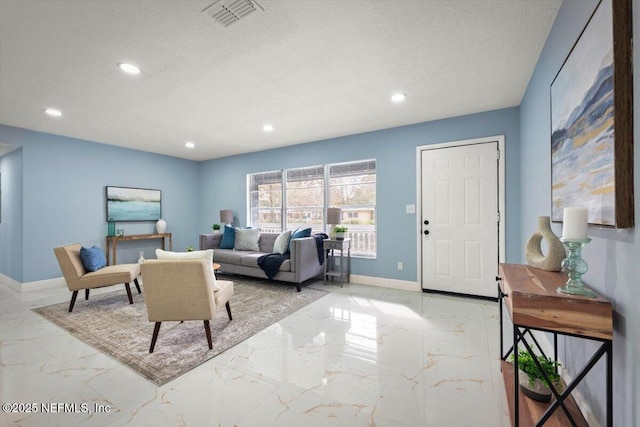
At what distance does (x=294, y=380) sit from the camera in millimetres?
1877

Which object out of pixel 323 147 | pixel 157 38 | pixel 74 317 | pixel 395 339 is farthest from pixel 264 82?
pixel 74 317

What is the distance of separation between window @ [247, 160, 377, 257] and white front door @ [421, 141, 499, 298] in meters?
0.88

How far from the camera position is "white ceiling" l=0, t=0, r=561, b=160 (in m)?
1.76

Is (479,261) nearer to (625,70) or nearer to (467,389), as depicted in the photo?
(467,389)

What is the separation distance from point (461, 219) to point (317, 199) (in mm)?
2360

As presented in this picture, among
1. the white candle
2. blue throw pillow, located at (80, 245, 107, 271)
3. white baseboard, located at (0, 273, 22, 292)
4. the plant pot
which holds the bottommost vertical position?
white baseboard, located at (0, 273, 22, 292)

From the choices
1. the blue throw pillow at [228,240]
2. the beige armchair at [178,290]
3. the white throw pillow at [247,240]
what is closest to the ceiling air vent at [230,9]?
the beige armchair at [178,290]

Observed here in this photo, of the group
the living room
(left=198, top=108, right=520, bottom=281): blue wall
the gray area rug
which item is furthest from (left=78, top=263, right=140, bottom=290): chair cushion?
(left=198, top=108, right=520, bottom=281): blue wall

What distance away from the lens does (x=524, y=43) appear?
2.09m

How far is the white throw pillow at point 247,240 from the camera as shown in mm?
5109

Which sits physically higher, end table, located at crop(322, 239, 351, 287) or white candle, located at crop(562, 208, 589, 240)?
white candle, located at crop(562, 208, 589, 240)

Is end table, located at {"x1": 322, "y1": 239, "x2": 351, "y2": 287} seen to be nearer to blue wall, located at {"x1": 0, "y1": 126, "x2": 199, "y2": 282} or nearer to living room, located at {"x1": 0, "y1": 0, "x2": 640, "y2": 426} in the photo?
living room, located at {"x1": 0, "y1": 0, "x2": 640, "y2": 426}

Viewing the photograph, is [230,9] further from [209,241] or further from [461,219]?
[209,241]

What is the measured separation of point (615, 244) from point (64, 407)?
118 inches
